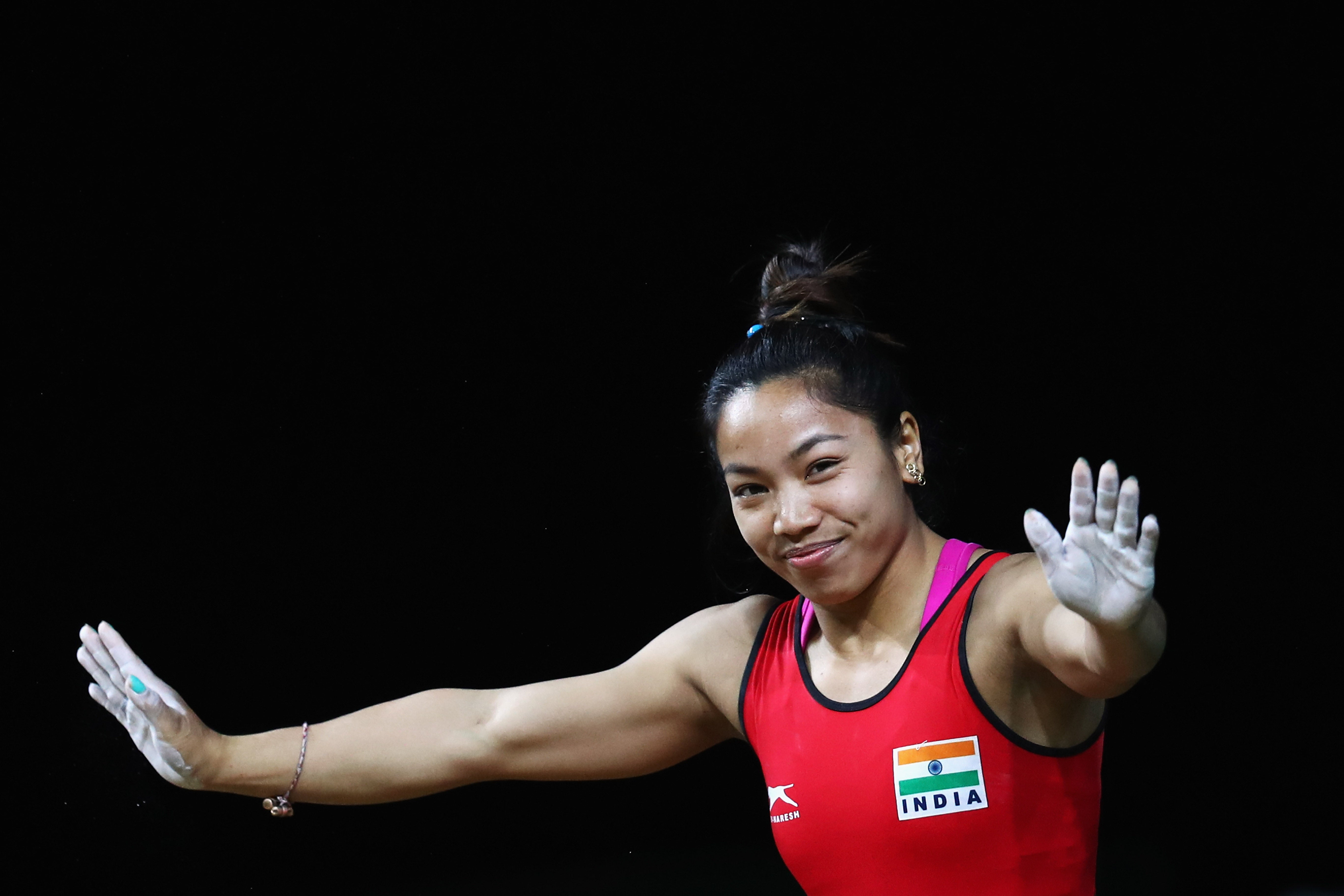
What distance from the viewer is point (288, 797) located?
1946 millimetres

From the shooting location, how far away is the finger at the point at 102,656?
74.4 inches

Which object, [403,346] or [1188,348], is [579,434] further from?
[1188,348]

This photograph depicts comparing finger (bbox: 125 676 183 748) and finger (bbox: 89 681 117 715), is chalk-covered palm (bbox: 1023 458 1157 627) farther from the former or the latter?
finger (bbox: 89 681 117 715)

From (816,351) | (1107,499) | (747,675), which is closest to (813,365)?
(816,351)

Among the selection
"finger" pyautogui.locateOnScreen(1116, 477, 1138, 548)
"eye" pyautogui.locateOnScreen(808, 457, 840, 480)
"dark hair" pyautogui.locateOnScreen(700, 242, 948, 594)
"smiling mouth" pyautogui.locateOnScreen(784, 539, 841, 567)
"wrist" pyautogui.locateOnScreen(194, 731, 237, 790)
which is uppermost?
"dark hair" pyautogui.locateOnScreen(700, 242, 948, 594)

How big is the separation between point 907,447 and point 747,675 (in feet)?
1.35

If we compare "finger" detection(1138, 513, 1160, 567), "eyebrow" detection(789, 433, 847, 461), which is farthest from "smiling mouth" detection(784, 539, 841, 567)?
"finger" detection(1138, 513, 1160, 567)

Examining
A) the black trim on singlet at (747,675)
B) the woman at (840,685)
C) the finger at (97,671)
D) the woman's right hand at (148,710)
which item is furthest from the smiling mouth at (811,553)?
the finger at (97,671)

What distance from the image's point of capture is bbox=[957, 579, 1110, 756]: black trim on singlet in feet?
5.24

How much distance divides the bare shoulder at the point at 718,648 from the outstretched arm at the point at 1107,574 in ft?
2.03

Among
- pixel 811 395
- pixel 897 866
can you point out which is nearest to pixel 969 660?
pixel 897 866

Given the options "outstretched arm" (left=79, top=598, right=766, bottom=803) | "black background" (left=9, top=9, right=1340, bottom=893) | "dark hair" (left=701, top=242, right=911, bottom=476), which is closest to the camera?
"dark hair" (left=701, top=242, right=911, bottom=476)

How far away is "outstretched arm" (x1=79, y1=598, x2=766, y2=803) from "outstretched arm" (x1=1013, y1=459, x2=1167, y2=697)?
2.14ft

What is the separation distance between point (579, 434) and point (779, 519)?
4.12 ft
